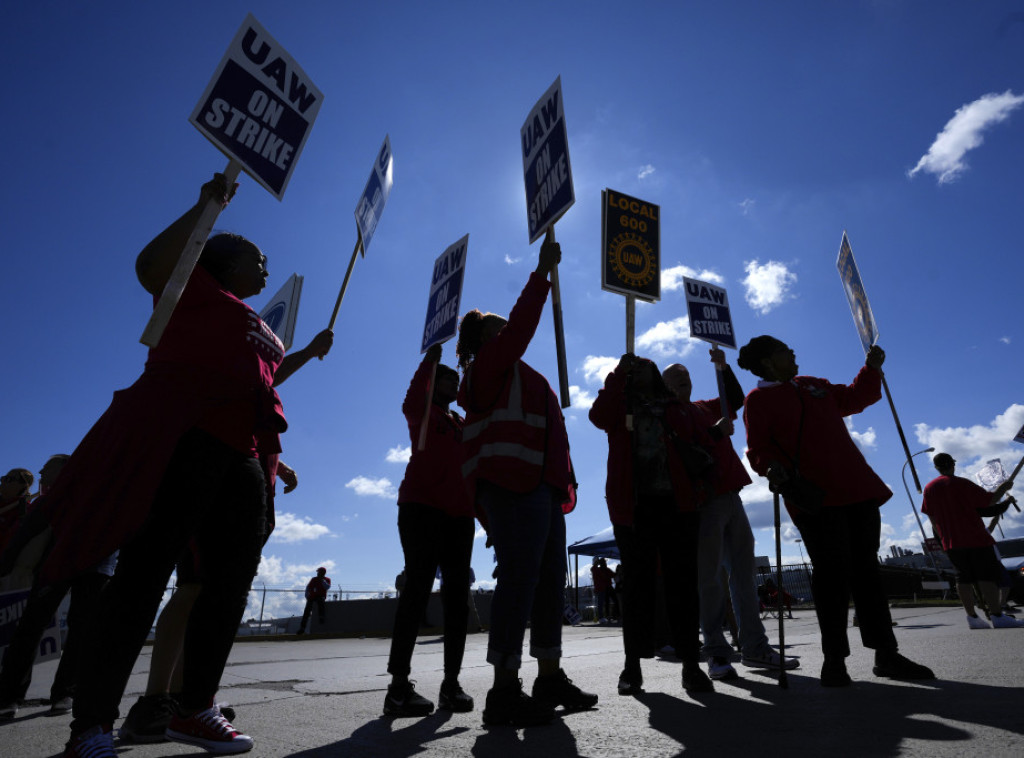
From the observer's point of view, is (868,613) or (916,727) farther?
(868,613)

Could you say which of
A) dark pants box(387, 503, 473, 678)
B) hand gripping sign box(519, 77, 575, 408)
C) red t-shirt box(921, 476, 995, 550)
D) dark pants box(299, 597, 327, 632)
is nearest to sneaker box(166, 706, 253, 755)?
dark pants box(387, 503, 473, 678)

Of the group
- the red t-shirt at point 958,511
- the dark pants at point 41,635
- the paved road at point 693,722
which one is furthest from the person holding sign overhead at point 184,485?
the red t-shirt at point 958,511

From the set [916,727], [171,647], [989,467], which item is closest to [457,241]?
[171,647]

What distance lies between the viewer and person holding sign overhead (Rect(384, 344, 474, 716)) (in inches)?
129

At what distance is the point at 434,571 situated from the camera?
3.58 metres

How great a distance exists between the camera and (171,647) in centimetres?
268

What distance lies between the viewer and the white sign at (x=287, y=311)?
4.85m

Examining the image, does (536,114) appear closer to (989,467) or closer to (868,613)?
(868,613)

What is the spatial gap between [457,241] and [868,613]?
3860mm

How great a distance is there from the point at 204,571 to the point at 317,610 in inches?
712

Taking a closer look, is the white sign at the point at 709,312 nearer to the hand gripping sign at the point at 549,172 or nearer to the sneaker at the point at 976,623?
the hand gripping sign at the point at 549,172

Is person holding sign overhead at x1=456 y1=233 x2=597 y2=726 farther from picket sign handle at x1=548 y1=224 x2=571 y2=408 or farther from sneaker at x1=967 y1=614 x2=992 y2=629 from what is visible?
sneaker at x1=967 y1=614 x2=992 y2=629

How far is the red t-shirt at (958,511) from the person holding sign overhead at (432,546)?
6.20m

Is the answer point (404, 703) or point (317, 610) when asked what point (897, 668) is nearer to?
point (404, 703)
